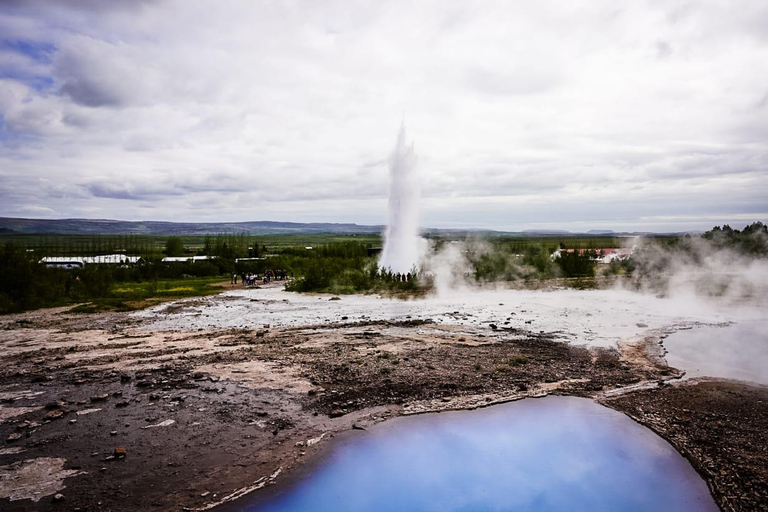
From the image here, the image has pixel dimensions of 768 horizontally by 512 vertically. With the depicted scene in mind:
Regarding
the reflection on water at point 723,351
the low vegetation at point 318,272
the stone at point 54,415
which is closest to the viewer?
the stone at point 54,415

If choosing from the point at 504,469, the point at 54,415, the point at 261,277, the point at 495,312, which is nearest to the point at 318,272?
the point at 261,277

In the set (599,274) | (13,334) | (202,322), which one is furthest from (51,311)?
(599,274)

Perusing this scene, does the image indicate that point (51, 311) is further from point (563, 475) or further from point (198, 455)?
point (563, 475)

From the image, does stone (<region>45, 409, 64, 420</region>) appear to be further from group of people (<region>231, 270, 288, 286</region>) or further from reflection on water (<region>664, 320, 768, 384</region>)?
group of people (<region>231, 270, 288, 286</region>)

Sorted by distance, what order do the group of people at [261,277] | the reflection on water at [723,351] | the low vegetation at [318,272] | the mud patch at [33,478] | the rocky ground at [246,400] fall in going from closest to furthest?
the mud patch at [33,478]
the rocky ground at [246,400]
the reflection on water at [723,351]
the low vegetation at [318,272]
the group of people at [261,277]

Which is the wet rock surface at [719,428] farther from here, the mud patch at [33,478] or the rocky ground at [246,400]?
the mud patch at [33,478]

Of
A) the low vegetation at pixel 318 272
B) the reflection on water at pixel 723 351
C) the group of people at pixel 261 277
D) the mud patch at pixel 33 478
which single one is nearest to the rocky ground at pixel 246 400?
the mud patch at pixel 33 478
